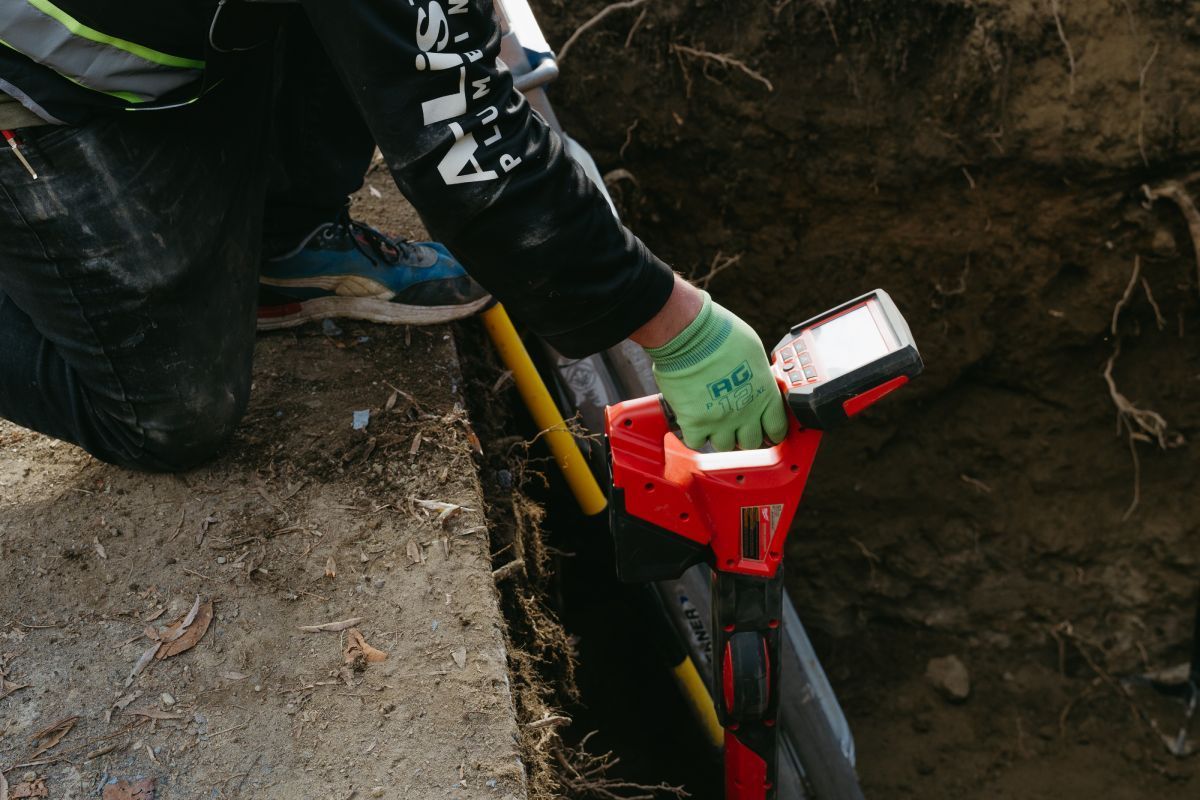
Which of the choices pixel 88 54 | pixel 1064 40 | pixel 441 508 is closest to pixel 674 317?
pixel 441 508

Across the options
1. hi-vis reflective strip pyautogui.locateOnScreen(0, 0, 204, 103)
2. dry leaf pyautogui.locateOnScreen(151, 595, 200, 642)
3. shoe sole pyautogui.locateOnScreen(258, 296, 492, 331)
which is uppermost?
hi-vis reflective strip pyautogui.locateOnScreen(0, 0, 204, 103)

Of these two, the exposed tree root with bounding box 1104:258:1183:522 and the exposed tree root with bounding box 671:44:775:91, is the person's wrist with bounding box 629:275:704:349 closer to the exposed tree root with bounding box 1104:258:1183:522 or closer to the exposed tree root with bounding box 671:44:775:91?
the exposed tree root with bounding box 671:44:775:91

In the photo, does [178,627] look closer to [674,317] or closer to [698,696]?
[674,317]

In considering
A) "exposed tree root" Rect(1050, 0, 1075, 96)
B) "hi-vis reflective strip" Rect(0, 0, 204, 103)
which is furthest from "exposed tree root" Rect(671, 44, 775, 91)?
"hi-vis reflective strip" Rect(0, 0, 204, 103)

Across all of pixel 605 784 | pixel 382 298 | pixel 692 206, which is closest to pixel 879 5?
pixel 692 206

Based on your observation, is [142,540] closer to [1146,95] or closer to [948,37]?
[948,37]

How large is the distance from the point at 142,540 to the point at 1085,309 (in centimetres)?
274

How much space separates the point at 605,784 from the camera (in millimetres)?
1799

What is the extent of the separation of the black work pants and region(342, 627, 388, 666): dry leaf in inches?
20.3

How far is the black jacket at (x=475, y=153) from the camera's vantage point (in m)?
1.27

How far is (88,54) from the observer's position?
142 cm

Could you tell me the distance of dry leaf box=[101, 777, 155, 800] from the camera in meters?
1.43

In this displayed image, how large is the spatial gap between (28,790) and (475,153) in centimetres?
116

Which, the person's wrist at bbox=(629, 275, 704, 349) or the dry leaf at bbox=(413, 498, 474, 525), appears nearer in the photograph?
the person's wrist at bbox=(629, 275, 704, 349)
